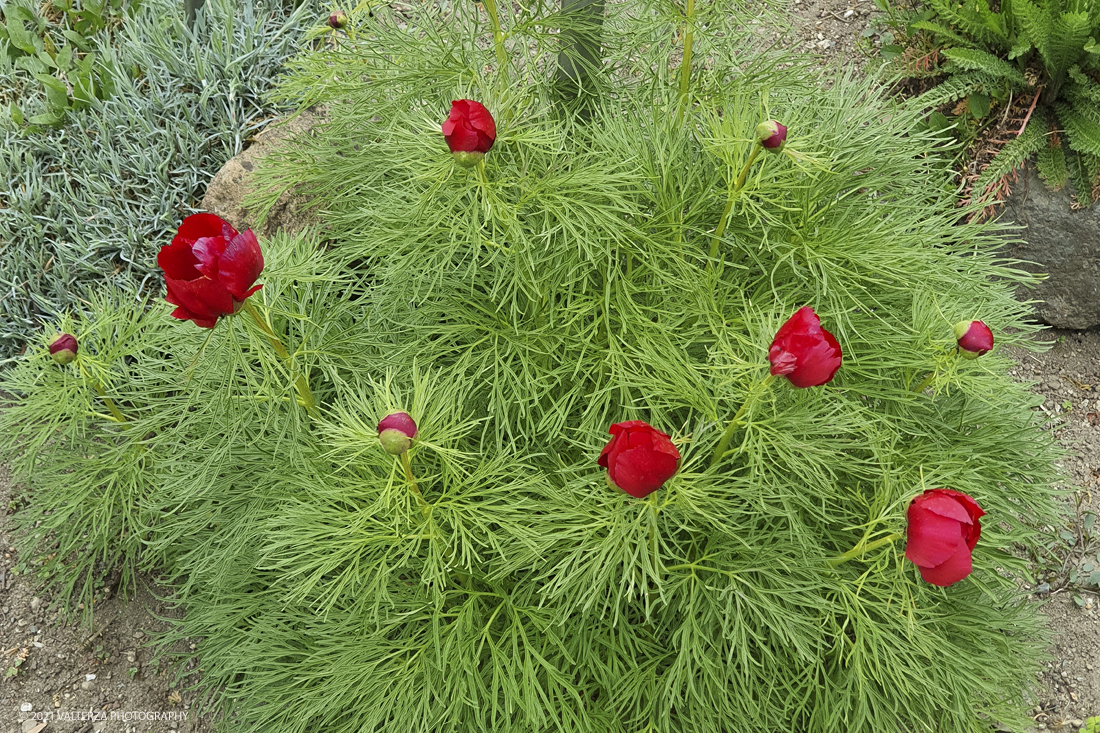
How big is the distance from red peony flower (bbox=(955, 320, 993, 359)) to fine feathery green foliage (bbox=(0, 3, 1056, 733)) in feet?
0.44

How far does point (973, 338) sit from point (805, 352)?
45 centimetres

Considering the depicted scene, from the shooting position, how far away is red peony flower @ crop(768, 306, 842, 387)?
1.04 metres

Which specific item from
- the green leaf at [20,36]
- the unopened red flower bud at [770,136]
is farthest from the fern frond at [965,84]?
the green leaf at [20,36]

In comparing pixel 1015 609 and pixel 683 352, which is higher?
pixel 683 352

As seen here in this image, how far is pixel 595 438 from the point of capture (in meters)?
1.51

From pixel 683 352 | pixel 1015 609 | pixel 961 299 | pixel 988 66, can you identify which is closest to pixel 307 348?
pixel 683 352

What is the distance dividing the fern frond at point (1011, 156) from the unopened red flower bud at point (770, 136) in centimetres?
158

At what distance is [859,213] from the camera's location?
6.14 ft

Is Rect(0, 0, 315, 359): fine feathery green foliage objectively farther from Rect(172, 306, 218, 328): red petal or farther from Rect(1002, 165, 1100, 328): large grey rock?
Rect(1002, 165, 1100, 328): large grey rock

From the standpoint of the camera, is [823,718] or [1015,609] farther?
[1015,609]

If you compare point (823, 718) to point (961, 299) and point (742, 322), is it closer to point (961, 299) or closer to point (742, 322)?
point (742, 322)

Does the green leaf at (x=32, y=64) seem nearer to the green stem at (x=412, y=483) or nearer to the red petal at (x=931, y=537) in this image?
the green stem at (x=412, y=483)

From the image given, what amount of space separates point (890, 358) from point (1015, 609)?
0.61 m

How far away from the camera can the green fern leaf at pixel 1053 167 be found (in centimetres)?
261
